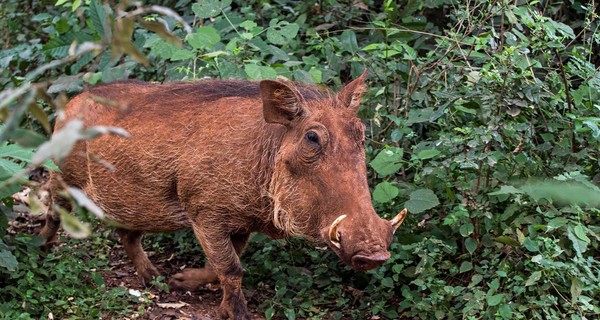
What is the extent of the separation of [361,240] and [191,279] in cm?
159

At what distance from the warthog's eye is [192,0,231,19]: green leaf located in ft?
5.21

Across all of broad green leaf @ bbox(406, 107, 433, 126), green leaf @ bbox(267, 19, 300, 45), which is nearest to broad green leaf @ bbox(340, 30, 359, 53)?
green leaf @ bbox(267, 19, 300, 45)

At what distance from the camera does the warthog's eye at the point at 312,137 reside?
13.7ft

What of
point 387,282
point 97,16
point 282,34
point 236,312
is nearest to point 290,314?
point 236,312

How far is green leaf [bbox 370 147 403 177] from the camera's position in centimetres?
484

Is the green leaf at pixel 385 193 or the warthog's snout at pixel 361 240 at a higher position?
the warthog's snout at pixel 361 240

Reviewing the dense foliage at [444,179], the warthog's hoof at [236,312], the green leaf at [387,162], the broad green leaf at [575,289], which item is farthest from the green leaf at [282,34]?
the broad green leaf at [575,289]

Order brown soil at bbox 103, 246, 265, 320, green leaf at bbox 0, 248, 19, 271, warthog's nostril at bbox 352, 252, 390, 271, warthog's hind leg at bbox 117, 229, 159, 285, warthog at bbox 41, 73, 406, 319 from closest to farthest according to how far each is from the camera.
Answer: warthog's nostril at bbox 352, 252, 390, 271 → warthog at bbox 41, 73, 406, 319 → green leaf at bbox 0, 248, 19, 271 → brown soil at bbox 103, 246, 265, 320 → warthog's hind leg at bbox 117, 229, 159, 285

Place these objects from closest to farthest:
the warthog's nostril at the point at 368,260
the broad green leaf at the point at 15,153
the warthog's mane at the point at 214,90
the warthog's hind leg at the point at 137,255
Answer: the warthog's nostril at the point at 368,260
the broad green leaf at the point at 15,153
the warthog's mane at the point at 214,90
the warthog's hind leg at the point at 137,255

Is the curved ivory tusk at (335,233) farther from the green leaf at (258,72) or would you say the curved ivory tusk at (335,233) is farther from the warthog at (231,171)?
the green leaf at (258,72)

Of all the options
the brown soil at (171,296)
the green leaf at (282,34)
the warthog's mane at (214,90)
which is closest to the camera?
the warthog's mane at (214,90)

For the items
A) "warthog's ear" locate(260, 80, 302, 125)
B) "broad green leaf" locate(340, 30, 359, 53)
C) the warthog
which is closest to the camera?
the warthog

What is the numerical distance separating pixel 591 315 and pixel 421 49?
253 cm

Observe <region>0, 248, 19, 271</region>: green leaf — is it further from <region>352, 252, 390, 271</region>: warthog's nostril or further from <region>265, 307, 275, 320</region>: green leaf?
<region>352, 252, 390, 271</region>: warthog's nostril
